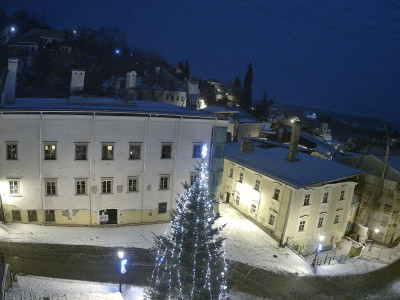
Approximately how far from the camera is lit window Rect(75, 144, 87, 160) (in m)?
22.9

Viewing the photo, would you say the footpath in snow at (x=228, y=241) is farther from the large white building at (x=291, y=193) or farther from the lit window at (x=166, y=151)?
the lit window at (x=166, y=151)

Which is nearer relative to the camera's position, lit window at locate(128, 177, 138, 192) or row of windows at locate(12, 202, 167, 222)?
row of windows at locate(12, 202, 167, 222)

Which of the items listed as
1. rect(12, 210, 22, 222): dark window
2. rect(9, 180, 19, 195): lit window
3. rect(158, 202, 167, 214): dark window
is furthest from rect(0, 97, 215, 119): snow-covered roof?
rect(158, 202, 167, 214): dark window

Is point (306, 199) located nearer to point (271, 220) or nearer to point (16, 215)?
point (271, 220)

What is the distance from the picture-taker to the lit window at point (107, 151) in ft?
76.9

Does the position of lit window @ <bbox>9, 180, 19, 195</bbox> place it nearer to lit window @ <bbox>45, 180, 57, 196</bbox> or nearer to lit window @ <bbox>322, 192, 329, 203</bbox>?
lit window @ <bbox>45, 180, 57, 196</bbox>

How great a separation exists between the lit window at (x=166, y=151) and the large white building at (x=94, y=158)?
0.09 metres

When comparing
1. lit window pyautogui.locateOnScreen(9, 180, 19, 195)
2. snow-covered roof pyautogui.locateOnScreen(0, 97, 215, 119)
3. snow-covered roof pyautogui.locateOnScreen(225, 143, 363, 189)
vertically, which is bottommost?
Result: lit window pyautogui.locateOnScreen(9, 180, 19, 195)

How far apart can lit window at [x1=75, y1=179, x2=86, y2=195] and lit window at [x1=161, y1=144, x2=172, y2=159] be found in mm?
6673

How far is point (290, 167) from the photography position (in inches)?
1193

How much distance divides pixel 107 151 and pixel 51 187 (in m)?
5.05

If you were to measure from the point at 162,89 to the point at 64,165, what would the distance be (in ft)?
129

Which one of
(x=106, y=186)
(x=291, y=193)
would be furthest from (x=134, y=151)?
(x=291, y=193)

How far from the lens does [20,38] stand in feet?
232
